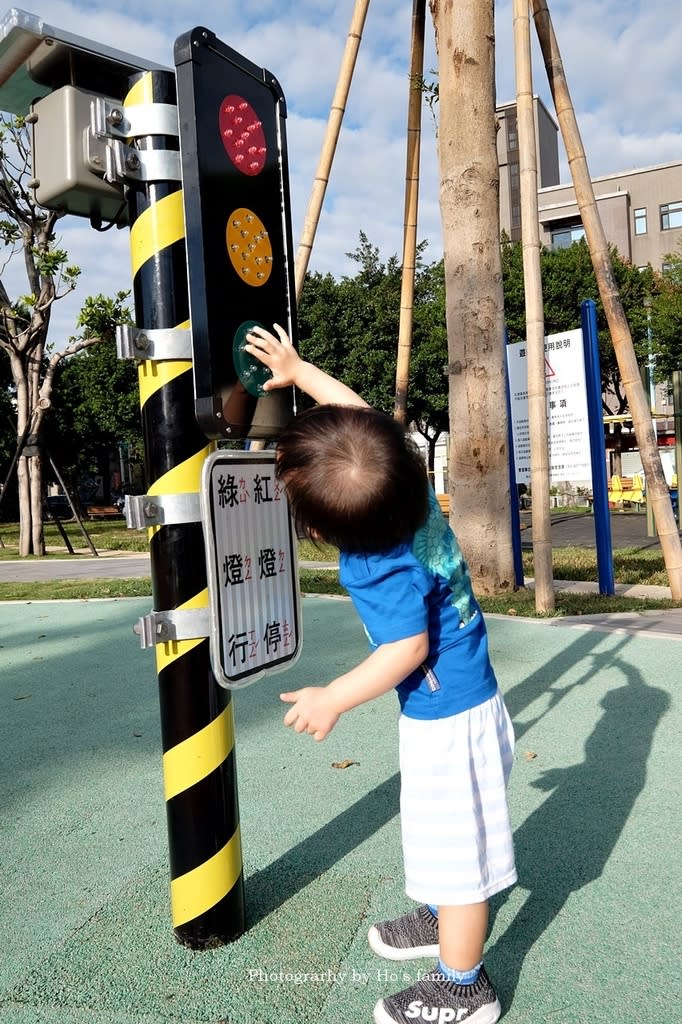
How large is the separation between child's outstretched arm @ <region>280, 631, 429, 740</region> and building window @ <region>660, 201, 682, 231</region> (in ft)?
167

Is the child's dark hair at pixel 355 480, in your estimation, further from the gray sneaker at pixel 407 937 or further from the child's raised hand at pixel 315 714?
the gray sneaker at pixel 407 937

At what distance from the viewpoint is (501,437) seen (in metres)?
6.70

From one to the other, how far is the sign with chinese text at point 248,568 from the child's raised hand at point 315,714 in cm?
27

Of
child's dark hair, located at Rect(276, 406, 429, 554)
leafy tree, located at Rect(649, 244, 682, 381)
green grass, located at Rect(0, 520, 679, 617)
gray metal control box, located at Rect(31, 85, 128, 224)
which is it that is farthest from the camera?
leafy tree, located at Rect(649, 244, 682, 381)

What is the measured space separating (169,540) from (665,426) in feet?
140

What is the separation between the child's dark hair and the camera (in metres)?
1.56

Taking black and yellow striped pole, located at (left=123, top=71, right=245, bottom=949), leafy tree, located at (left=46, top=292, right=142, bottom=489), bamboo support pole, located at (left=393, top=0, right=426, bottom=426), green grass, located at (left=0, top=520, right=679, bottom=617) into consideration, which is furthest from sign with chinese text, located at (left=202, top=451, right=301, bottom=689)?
leafy tree, located at (left=46, top=292, right=142, bottom=489)

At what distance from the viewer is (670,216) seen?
46438mm

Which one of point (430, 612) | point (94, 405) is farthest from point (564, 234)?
point (430, 612)

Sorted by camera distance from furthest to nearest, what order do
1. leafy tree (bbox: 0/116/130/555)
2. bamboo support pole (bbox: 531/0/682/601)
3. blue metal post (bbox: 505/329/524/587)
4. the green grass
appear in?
1. leafy tree (bbox: 0/116/130/555)
2. blue metal post (bbox: 505/329/524/587)
3. bamboo support pole (bbox: 531/0/682/601)
4. the green grass

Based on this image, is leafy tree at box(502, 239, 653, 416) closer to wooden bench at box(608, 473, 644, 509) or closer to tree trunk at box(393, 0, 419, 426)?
wooden bench at box(608, 473, 644, 509)

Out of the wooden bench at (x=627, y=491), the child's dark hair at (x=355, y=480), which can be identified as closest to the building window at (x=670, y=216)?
the wooden bench at (x=627, y=491)

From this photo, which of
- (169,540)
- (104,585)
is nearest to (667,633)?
(169,540)

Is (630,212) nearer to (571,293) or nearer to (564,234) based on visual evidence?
(564,234)
